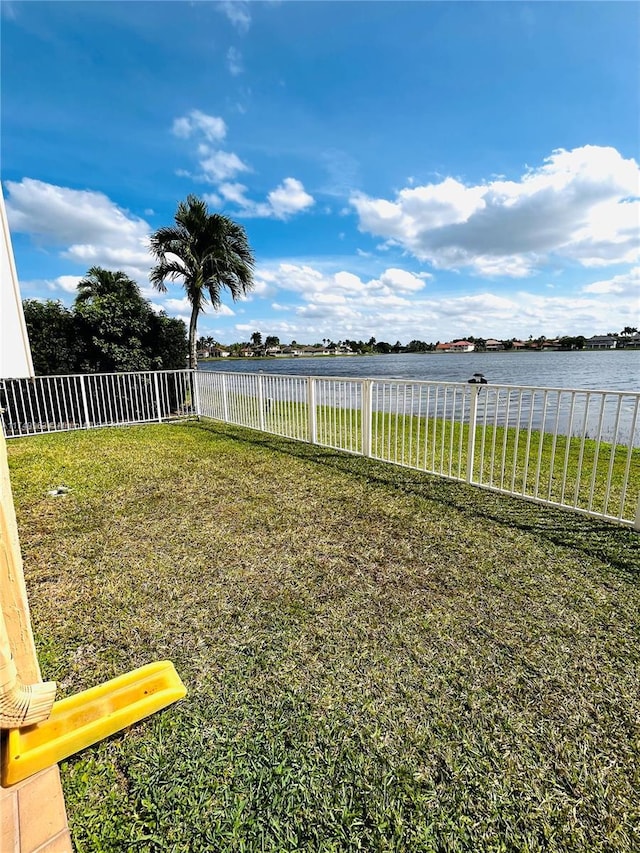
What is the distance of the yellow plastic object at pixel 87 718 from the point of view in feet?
4.13

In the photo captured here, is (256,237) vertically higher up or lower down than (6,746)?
higher up

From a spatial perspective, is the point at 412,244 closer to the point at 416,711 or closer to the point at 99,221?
the point at 99,221

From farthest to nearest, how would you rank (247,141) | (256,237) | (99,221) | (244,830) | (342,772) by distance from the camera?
(99,221), (256,237), (247,141), (342,772), (244,830)

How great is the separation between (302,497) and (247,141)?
348 inches

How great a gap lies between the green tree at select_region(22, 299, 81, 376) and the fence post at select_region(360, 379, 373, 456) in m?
7.45

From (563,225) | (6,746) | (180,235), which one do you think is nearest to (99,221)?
(180,235)

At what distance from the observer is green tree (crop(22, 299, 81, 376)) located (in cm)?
874

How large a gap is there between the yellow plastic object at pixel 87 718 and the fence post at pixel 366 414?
151 inches

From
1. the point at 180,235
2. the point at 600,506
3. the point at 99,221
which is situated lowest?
the point at 600,506

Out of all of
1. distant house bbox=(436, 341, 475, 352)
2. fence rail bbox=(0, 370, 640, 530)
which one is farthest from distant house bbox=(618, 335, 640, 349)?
fence rail bbox=(0, 370, 640, 530)

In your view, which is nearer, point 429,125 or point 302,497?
point 302,497

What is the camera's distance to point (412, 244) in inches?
734

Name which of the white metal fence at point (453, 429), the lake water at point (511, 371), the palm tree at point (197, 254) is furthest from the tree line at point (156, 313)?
the white metal fence at point (453, 429)

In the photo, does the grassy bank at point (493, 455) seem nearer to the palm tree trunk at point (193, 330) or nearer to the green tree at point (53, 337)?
the palm tree trunk at point (193, 330)
